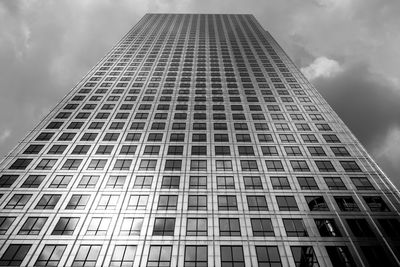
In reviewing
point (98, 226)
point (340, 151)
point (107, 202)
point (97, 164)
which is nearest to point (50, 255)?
point (98, 226)

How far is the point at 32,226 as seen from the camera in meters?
31.5

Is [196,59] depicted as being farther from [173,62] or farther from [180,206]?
[180,206]

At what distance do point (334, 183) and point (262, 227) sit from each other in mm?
12679

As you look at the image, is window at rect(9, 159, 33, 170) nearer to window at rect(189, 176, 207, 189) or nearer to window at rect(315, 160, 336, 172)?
window at rect(189, 176, 207, 189)

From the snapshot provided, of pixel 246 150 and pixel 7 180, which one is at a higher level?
pixel 246 150

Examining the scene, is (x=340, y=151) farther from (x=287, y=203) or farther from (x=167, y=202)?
(x=167, y=202)

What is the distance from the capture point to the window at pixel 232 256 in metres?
28.0

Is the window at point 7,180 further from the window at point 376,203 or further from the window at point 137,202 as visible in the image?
the window at point 376,203

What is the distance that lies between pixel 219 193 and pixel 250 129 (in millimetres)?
15209

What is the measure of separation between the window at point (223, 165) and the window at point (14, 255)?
947 inches

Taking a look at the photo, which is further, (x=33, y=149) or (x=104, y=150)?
(x=104, y=150)

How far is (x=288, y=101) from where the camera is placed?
53.6 meters

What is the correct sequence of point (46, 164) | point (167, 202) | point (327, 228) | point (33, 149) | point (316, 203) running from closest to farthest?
point (327, 228) → point (316, 203) → point (167, 202) → point (46, 164) → point (33, 149)

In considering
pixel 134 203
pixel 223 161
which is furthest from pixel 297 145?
pixel 134 203
